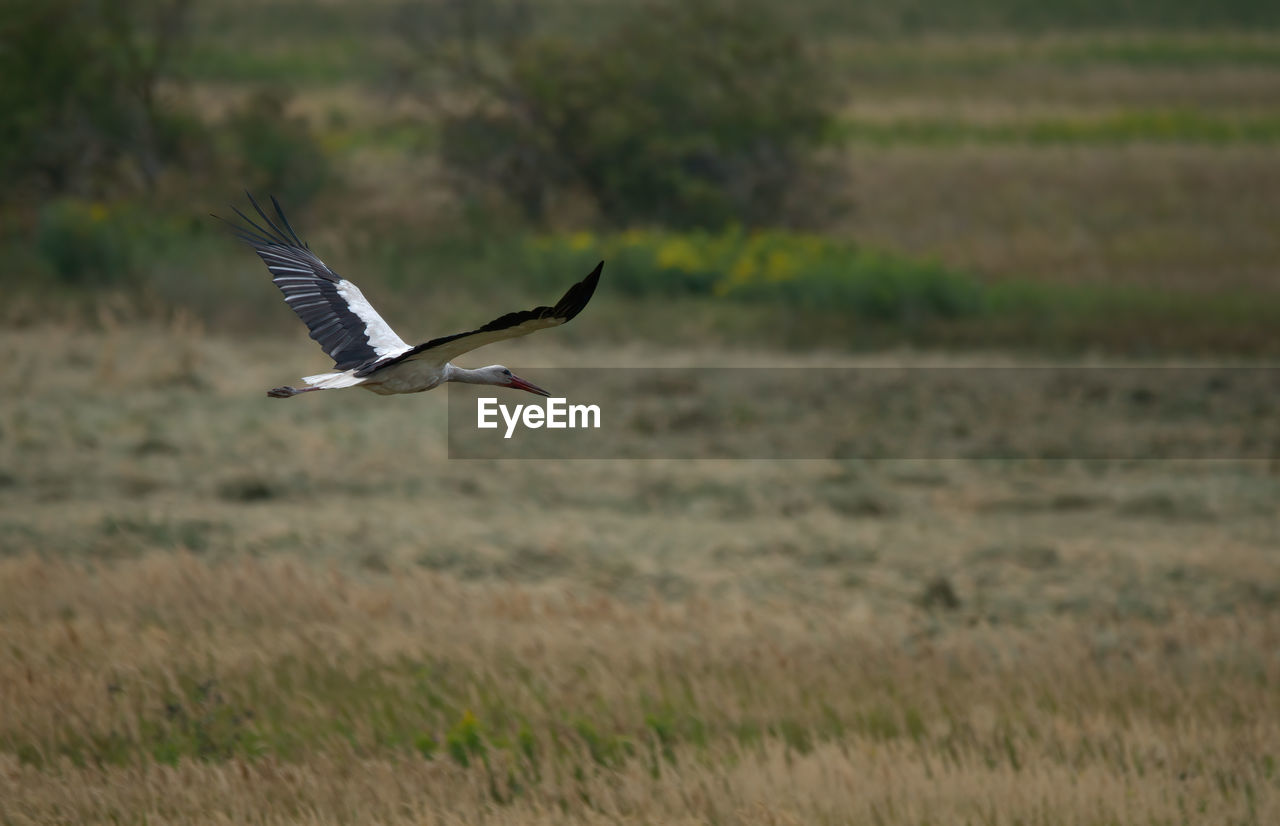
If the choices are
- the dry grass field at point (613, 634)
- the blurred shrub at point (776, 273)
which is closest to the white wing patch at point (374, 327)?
the dry grass field at point (613, 634)

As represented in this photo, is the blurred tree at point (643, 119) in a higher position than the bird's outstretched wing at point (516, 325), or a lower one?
higher

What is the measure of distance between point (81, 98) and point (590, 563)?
20355 millimetres

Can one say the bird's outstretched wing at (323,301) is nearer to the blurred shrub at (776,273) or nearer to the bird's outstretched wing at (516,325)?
the bird's outstretched wing at (516,325)

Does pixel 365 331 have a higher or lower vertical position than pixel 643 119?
lower

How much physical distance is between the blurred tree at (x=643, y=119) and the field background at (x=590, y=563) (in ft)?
3.34

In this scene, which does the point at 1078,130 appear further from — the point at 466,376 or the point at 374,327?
the point at 466,376

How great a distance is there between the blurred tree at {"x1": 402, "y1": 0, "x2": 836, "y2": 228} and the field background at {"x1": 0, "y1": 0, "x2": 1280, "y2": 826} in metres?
1.02

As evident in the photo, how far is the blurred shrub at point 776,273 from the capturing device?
2377cm

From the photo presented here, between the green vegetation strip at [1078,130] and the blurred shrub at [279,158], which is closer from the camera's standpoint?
the blurred shrub at [279,158]

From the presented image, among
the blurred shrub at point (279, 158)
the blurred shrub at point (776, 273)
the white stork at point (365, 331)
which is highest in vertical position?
the blurred shrub at point (279, 158)

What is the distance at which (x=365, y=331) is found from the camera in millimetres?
6945

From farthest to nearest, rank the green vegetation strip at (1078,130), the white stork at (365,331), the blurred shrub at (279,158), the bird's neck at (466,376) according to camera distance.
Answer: the green vegetation strip at (1078,130), the blurred shrub at (279,158), the bird's neck at (466,376), the white stork at (365,331)

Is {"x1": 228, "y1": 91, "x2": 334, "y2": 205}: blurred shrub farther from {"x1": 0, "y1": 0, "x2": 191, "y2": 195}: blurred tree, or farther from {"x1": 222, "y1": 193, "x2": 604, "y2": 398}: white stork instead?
{"x1": 222, "y1": 193, "x2": 604, "y2": 398}: white stork

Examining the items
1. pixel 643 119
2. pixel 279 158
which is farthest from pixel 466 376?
pixel 279 158
